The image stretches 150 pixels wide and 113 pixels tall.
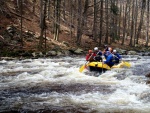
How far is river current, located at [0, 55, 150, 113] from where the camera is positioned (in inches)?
298

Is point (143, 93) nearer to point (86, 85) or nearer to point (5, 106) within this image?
point (86, 85)

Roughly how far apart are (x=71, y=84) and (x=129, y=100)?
10.3 ft

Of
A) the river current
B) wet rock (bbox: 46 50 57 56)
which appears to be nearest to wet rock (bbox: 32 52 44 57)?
wet rock (bbox: 46 50 57 56)

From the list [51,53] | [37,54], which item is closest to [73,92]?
[37,54]

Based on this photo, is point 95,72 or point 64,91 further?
point 95,72

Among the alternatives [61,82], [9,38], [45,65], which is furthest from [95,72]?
[9,38]

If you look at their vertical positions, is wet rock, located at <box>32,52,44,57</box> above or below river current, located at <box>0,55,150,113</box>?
above

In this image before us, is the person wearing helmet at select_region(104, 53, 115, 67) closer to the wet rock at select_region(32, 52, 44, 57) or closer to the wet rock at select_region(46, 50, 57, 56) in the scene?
the wet rock at select_region(32, 52, 44, 57)

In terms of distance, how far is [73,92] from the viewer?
9.42 meters

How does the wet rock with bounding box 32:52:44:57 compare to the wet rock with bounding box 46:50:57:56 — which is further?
the wet rock with bounding box 46:50:57:56

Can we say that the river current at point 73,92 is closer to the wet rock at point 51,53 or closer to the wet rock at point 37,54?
the wet rock at point 37,54

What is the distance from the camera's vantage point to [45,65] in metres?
16.6

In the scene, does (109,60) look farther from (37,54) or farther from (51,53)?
(51,53)

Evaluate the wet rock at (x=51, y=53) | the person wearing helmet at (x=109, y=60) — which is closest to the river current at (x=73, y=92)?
the person wearing helmet at (x=109, y=60)
